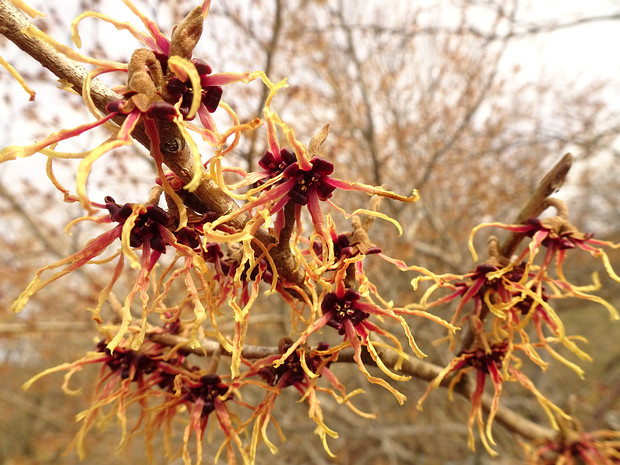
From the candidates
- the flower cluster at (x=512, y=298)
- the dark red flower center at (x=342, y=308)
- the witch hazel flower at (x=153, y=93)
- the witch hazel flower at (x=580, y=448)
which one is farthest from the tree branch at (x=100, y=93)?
the witch hazel flower at (x=580, y=448)

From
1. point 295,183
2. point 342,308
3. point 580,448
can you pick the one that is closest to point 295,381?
point 342,308

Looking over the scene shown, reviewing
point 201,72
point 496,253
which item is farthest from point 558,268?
point 201,72

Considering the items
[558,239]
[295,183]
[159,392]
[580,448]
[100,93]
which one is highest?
[100,93]

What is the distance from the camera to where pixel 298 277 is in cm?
85

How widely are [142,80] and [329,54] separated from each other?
5.28m

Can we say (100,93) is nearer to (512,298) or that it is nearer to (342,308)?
(342,308)

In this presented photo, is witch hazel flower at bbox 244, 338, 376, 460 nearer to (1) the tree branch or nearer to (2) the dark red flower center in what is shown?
(2) the dark red flower center

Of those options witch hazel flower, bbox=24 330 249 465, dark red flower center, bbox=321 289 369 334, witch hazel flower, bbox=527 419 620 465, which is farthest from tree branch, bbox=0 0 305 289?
witch hazel flower, bbox=527 419 620 465

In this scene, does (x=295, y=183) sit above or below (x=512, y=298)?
above

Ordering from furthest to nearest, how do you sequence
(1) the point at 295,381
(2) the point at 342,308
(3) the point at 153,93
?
1. (1) the point at 295,381
2. (2) the point at 342,308
3. (3) the point at 153,93

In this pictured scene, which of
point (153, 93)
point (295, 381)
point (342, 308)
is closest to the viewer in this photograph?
point (153, 93)

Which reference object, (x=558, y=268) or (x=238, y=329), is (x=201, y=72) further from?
(x=558, y=268)

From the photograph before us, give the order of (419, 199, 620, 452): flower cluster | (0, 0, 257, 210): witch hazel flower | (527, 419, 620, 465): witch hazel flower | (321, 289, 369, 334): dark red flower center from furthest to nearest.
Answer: (527, 419, 620, 465): witch hazel flower → (419, 199, 620, 452): flower cluster → (321, 289, 369, 334): dark red flower center → (0, 0, 257, 210): witch hazel flower

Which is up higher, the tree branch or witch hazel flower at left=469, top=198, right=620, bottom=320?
the tree branch
